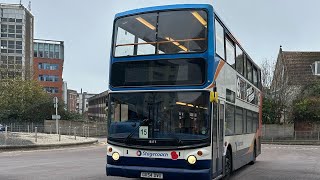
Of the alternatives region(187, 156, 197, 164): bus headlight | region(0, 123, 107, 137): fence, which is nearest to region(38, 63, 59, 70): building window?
region(0, 123, 107, 137): fence

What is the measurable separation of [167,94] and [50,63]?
326ft

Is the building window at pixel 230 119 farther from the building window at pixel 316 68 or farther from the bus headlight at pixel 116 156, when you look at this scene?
the building window at pixel 316 68

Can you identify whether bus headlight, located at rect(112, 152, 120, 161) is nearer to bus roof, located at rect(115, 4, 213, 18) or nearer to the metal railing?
bus roof, located at rect(115, 4, 213, 18)

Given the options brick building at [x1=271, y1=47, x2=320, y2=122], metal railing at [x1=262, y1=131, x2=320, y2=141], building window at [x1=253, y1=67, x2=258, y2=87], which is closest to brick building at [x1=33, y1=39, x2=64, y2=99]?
brick building at [x1=271, y1=47, x2=320, y2=122]

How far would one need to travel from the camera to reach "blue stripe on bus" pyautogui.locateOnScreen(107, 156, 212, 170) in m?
9.38

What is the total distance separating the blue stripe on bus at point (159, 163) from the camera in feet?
30.8

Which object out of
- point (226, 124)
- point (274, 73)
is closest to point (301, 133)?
point (274, 73)

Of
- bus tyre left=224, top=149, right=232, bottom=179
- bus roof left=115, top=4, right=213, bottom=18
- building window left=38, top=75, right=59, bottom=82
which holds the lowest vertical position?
bus tyre left=224, top=149, right=232, bottom=179

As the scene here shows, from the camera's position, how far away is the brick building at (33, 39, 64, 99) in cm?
10331

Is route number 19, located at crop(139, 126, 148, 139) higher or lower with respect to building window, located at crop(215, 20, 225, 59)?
lower

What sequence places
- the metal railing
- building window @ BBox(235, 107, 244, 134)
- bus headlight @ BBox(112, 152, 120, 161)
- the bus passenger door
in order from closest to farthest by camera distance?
bus headlight @ BBox(112, 152, 120, 161) < the bus passenger door < building window @ BBox(235, 107, 244, 134) < the metal railing

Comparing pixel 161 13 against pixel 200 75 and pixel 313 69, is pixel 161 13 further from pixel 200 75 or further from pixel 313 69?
pixel 313 69

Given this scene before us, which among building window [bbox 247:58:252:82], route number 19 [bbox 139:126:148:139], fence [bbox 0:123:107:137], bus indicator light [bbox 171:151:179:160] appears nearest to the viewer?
bus indicator light [bbox 171:151:179:160]

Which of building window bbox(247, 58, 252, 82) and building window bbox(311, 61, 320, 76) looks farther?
building window bbox(311, 61, 320, 76)
